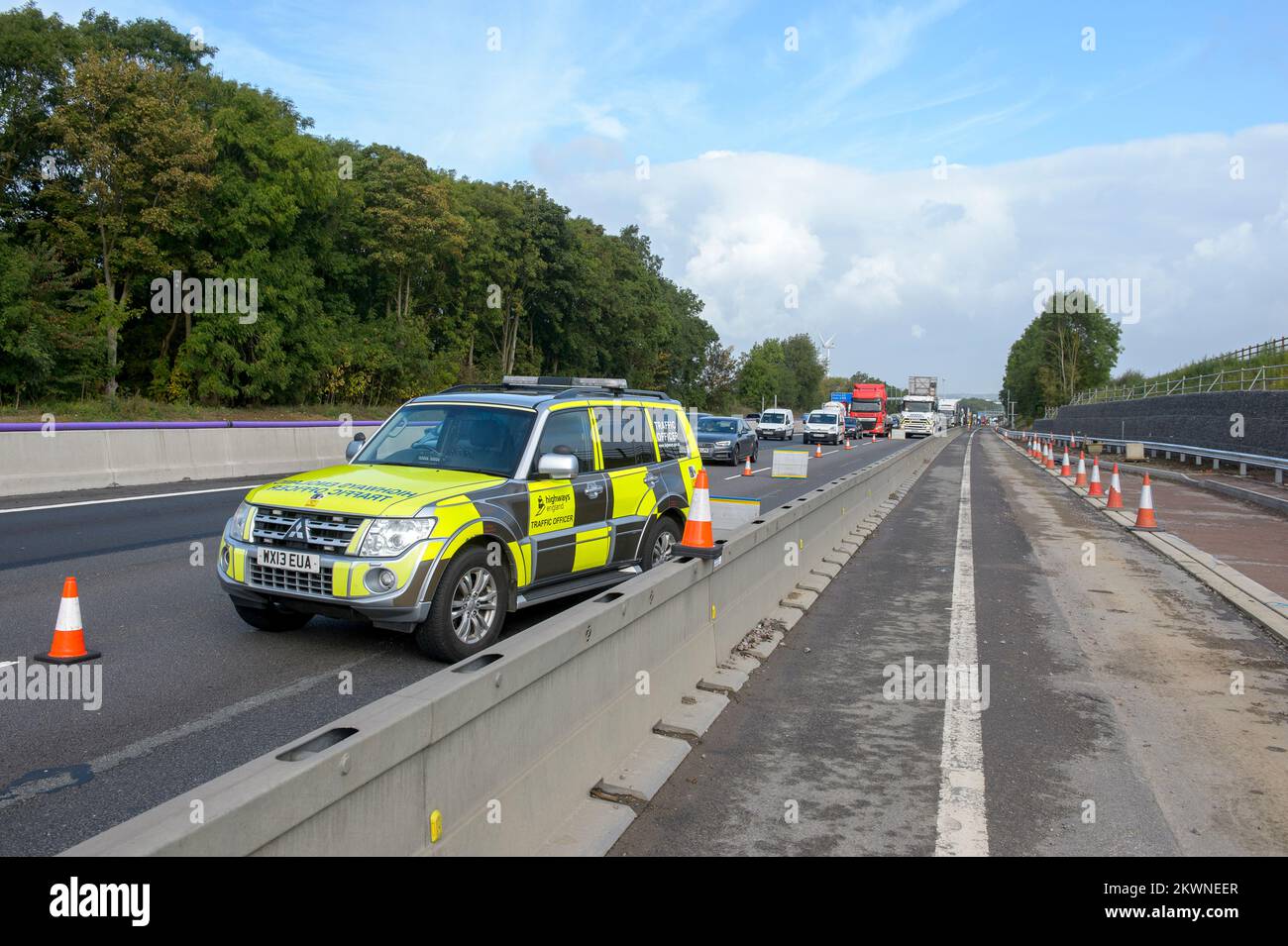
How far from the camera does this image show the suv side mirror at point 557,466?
732cm

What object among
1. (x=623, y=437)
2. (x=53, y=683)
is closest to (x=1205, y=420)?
(x=623, y=437)

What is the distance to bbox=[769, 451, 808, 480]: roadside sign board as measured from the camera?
25673 mm

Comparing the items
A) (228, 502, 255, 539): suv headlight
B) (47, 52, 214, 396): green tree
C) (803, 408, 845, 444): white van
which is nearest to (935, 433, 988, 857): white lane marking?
(228, 502, 255, 539): suv headlight

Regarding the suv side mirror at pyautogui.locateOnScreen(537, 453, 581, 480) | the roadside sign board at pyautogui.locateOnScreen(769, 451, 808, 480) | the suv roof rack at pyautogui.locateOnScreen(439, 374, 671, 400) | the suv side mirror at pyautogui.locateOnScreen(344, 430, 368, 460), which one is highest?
the suv roof rack at pyautogui.locateOnScreen(439, 374, 671, 400)

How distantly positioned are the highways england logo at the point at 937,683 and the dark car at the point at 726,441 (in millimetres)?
21782

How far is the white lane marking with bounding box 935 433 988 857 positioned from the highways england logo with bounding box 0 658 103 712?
14.9 ft

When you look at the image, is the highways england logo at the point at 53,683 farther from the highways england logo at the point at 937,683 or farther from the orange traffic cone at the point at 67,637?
the highways england logo at the point at 937,683

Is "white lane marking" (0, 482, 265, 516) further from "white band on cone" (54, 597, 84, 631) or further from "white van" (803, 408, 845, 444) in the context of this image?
"white van" (803, 408, 845, 444)

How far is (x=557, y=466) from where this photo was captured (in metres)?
7.32
